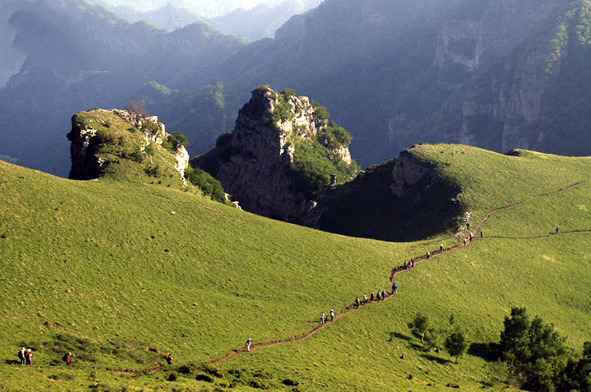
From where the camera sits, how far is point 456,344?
81.9 m

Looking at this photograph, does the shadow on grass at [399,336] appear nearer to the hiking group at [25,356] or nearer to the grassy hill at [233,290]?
the grassy hill at [233,290]

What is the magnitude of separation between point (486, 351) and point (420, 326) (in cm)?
1261

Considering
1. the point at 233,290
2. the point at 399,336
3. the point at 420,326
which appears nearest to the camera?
the point at 399,336

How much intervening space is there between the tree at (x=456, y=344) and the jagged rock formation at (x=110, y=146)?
80.8m

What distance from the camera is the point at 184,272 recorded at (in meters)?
91.9

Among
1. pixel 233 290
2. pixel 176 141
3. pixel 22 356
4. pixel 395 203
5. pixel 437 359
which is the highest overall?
pixel 176 141

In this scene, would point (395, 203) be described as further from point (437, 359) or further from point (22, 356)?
point (22, 356)

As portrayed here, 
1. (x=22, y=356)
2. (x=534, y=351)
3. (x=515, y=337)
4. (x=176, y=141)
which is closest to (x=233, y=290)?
(x=22, y=356)

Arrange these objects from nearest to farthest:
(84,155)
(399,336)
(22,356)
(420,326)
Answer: (22,356) → (399,336) → (420,326) → (84,155)

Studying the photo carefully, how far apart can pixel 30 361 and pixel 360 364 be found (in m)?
44.9

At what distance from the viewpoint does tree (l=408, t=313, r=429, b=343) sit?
290 feet

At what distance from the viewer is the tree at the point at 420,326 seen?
88.4 meters

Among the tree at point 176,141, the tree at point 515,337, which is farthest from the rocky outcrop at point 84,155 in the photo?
the tree at point 515,337

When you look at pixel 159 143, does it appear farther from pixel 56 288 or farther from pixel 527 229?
pixel 527 229
